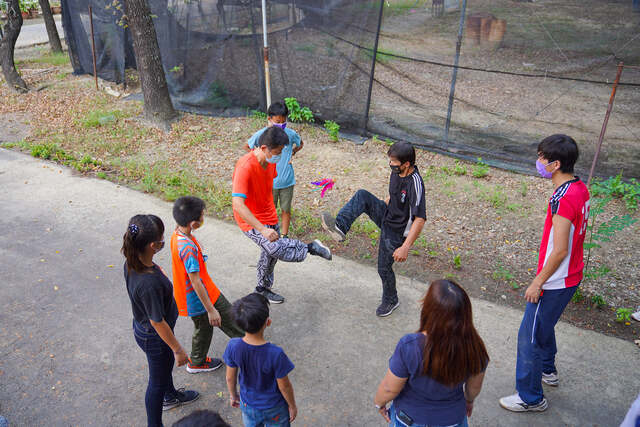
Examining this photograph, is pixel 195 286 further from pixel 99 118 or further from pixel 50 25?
pixel 50 25

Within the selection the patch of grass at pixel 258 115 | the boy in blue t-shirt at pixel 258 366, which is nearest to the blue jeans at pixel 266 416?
the boy in blue t-shirt at pixel 258 366

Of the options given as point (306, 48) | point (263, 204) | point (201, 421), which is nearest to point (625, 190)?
point (263, 204)

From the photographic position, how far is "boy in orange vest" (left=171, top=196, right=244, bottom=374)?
9.82ft

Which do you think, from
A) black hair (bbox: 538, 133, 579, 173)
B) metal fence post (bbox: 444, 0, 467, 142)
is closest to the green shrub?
metal fence post (bbox: 444, 0, 467, 142)

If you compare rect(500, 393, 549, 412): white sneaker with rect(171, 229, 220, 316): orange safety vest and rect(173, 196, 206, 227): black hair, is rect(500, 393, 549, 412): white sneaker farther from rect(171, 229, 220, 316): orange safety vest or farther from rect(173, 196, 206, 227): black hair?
rect(173, 196, 206, 227): black hair

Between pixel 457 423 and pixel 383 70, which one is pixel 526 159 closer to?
pixel 383 70

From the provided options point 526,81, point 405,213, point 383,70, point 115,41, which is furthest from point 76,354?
point 115,41

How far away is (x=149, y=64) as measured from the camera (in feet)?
28.9

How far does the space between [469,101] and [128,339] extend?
233 inches

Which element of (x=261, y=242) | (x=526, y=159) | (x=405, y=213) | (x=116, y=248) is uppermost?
(x=405, y=213)

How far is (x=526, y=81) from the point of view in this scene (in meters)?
7.00

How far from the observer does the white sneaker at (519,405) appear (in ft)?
10.7

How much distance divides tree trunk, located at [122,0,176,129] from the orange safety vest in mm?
6386

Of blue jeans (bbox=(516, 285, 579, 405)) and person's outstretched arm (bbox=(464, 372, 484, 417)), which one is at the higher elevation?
person's outstretched arm (bbox=(464, 372, 484, 417))
